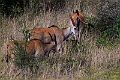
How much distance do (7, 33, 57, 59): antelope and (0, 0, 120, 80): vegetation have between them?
20 centimetres

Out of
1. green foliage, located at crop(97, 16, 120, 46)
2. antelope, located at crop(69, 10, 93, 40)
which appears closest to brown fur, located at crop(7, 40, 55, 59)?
green foliage, located at crop(97, 16, 120, 46)

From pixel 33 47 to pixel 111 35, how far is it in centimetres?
366

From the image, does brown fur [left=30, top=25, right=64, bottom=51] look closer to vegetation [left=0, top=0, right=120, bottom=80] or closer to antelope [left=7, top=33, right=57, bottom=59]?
vegetation [left=0, top=0, right=120, bottom=80]

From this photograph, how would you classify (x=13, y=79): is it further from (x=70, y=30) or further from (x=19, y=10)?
(x=19, y=10)

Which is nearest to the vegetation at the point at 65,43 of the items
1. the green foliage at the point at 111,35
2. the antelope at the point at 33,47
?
the green foliage at the point at 111,35

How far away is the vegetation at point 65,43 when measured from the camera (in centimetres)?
944

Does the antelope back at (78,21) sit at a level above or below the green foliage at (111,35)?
above

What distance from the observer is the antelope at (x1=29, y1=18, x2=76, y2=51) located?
38.2 feet

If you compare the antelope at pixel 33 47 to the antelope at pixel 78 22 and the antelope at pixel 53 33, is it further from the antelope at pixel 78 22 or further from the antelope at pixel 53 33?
the antelope at pixel 78 22

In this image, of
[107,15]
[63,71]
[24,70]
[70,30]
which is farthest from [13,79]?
[107,15]

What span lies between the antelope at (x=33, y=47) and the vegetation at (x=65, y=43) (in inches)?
7.9

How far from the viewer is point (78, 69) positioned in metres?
9.68

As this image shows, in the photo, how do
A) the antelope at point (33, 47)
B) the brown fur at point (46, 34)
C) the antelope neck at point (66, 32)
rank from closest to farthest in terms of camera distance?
1. the antelope at point (33, 47)
2. the brown fur at point (46, 34)
3. the antelope neck at point (66, 32)

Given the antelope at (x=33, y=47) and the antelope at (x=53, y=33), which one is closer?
the antelope at (x=33, y=47)
